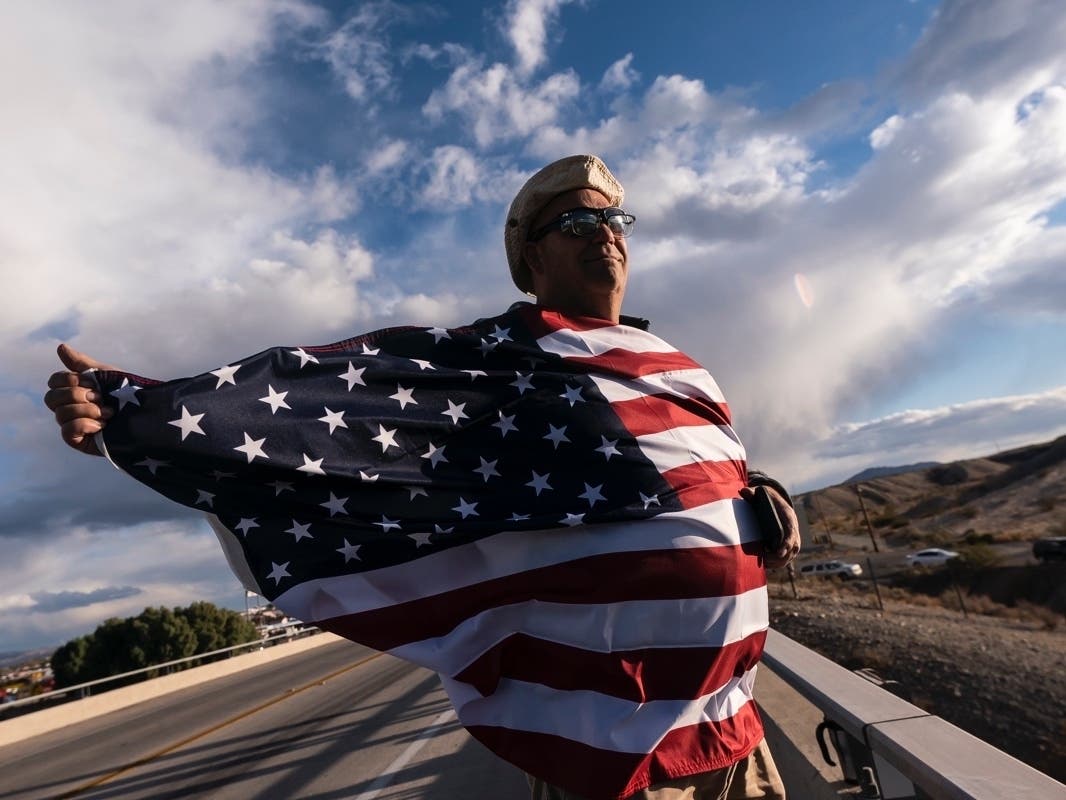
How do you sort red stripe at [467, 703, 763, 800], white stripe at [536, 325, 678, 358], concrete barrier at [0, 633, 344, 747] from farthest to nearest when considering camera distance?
concrete barrier at [0, 633, 344, 747]
white stripe at [536, 325, 678, 358]
red stripe at [467, 703, 763, 800]

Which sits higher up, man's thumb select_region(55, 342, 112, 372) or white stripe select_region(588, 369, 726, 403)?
man's thumb select_region(55, 342, 112, 372)

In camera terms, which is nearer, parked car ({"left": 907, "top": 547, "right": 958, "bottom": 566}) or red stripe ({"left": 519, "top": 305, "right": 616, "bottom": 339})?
red stripe ({"left": 519, "top": 305, "right": 616, "bottom": 339})

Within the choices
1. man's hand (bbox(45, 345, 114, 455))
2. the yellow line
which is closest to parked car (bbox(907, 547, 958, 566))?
the yellow line

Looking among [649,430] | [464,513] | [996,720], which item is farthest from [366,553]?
[996,720]

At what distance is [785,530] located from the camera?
7.48ft

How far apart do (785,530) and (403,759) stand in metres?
6.54

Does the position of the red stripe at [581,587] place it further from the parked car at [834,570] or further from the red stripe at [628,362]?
the parked car at [834,570]

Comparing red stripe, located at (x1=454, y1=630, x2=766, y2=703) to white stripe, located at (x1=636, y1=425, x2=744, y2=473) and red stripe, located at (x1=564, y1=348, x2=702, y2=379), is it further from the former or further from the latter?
red stripe, located at (x1=564, y1=348, x2=702, y2=379)

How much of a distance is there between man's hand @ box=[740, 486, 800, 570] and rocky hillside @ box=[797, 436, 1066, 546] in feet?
159

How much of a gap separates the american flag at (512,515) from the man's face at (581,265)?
0.38 feet

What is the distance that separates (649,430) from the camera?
89.6 inches

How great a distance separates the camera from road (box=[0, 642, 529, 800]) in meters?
6.81

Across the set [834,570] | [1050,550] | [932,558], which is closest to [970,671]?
[1050,550]

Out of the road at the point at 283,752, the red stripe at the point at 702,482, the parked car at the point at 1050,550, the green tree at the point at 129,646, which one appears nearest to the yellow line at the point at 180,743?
the road at the point at 283,752
